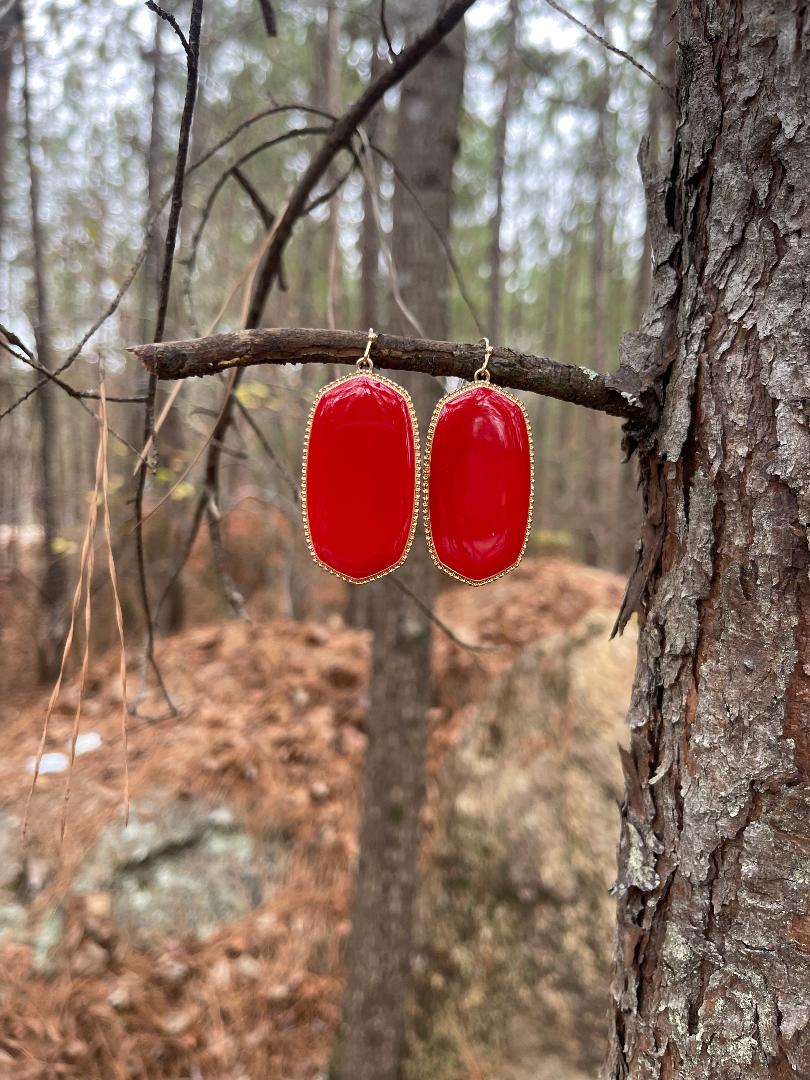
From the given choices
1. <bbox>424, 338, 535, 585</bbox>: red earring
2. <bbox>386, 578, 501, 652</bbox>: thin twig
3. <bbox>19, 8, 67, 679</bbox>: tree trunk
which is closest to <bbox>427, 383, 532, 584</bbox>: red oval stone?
<bbox>424, 338, 535, 585</bbox>: red earring

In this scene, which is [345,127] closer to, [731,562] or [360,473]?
[360,473]

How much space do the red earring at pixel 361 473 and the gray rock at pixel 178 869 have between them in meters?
2.72

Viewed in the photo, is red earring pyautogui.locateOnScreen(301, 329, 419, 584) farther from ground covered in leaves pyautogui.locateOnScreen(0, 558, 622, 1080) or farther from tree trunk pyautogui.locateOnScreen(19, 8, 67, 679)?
tree trunk pyautogui.locateOnScreen(19, 8, 67, 679)

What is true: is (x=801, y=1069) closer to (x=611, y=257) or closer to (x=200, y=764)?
(x=200, y=764)

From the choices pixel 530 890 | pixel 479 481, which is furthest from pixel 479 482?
pixel 530 890

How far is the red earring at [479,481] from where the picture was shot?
0.99 meters

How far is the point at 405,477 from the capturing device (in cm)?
101

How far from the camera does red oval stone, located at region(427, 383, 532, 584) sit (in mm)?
993

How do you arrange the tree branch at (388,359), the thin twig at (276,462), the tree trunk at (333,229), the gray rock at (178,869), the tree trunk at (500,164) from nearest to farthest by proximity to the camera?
the tree branch at (388,359)
the thin twig at (276,462)
the tree trunk at (333,229)
the gray rock at (178,869)
the tree trunk at (500,164)

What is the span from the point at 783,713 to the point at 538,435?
11.6 meters

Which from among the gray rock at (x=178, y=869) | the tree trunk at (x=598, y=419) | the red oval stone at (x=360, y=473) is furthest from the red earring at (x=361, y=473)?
the tree trunk at (x=598, y=419)

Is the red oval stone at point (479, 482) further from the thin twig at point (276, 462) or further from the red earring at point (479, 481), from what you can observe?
the thin twig at point (276, 462)

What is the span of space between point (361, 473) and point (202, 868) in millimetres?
2906

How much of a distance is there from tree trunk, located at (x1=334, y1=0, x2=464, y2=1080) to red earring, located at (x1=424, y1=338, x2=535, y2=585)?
150cm
